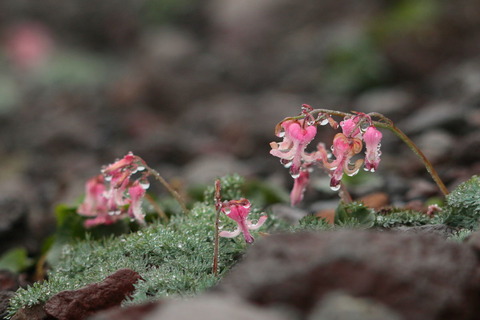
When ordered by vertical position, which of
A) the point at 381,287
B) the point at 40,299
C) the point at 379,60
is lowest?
the point at 40,299

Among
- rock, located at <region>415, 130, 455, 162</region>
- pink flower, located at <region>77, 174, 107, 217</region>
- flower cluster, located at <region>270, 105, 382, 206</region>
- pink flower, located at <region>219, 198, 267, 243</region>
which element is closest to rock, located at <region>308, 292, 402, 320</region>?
pink flower, located at <region>219, 198, 267, 243</region>

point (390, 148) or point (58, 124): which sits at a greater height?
point (58, 124)

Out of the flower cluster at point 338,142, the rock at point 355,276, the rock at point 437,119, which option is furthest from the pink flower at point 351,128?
the rock at point 437,119

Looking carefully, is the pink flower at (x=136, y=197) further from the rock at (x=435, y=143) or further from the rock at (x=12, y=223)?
the rock at (x=435, y=143)

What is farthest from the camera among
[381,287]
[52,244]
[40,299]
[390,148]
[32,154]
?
[32,154]

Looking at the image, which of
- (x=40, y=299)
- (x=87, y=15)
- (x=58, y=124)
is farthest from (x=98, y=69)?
(x=40, y=299)

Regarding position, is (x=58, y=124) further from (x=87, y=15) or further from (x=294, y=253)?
(x=294, y=253)

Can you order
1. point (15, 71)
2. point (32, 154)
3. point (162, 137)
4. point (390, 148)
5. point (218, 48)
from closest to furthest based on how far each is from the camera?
point (390, 148) < point (162, 137) < point (32, 154) < point (218, 48) < point (15, 71)

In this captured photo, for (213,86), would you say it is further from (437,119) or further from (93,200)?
(93,200)
